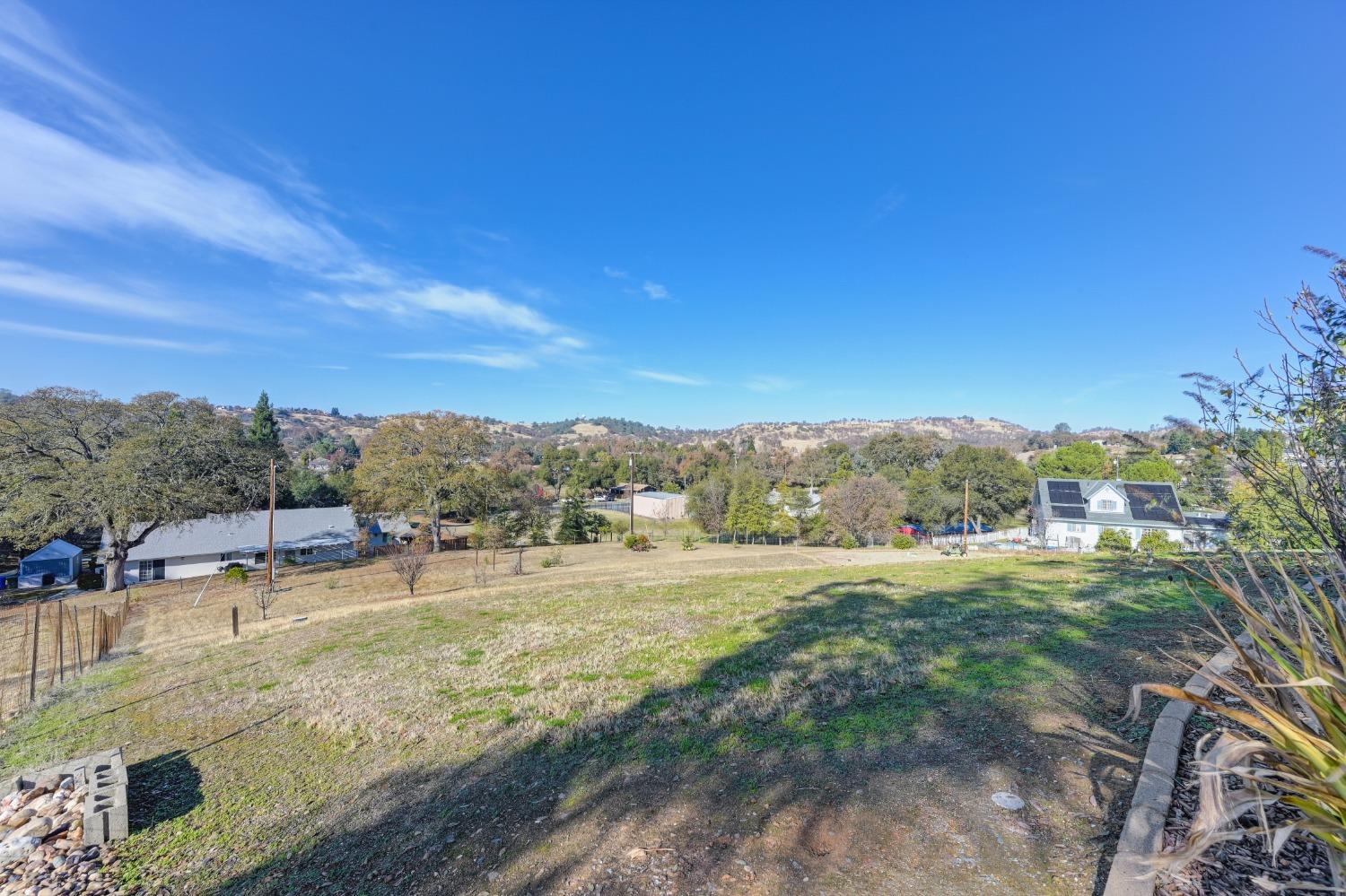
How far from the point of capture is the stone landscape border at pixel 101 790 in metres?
4.72

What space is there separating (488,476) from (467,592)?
1798 centimetres

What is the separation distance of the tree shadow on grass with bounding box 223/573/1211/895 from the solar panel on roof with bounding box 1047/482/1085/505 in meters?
42.2

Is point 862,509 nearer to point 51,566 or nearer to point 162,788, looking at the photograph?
point 162,788

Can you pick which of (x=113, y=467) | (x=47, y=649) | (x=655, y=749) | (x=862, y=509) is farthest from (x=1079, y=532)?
(x=113, y=467)

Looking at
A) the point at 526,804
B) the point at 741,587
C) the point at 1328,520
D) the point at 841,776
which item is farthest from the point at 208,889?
the point at 741,587

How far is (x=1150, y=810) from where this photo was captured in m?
2.86

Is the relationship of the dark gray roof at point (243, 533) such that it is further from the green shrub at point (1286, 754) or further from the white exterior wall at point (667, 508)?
the green shrub at point (1286, 754)

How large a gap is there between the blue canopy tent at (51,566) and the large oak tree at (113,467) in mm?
4489

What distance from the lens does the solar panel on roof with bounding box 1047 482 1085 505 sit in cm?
4159

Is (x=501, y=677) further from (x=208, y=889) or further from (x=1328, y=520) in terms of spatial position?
(x=1328, y=520)

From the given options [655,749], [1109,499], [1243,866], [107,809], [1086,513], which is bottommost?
[1086,513]

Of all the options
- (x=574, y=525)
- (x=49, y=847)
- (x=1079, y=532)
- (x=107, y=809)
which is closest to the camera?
(x=49, y=847)

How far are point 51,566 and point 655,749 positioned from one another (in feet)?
133

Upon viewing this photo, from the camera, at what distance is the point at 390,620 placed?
14.5 m
